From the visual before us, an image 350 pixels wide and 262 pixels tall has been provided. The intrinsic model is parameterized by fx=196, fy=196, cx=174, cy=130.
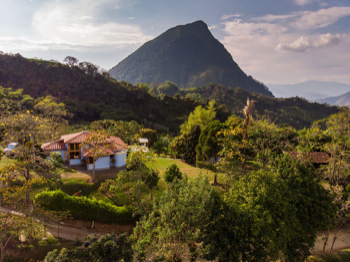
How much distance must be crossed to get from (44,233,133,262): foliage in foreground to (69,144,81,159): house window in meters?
19.6

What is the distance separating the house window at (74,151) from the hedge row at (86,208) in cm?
952

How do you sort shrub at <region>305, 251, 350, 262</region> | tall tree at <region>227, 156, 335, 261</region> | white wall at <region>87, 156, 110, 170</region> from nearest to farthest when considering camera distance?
tall tree at <region>227, 156, 335, 261</region> < shrub at <region>305, 251, 350, 262</region> < white wall at <region>87, 156, 110, 170</region>

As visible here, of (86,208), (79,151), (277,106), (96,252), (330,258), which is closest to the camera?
(96,252)

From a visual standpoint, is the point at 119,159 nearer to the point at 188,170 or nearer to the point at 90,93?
the point at 188,170

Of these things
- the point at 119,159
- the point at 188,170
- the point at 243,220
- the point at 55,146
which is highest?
the point at 55,146

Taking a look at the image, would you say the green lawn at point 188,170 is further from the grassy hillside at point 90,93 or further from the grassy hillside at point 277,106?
the grassy hillside at point 277,106

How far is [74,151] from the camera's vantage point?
25.9 m

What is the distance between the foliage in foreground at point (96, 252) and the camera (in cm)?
742

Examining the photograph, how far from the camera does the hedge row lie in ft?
54.6

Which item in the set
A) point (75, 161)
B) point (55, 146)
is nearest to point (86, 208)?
point (75, 161)

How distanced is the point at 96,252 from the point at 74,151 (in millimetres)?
20863

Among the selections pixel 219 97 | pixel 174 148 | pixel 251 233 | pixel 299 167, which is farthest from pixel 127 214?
pixel 219 97

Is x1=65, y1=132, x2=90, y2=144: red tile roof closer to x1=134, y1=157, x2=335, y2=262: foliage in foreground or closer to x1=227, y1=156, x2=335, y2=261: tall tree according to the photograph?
x1=134, y1=157, x2=335, y2=262: foliage in foreground

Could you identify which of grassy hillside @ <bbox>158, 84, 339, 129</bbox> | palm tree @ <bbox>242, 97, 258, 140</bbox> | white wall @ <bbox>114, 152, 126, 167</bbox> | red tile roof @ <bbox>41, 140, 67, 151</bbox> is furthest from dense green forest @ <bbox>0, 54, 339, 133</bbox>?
palm tree @ <bbox>242, 97, 258, 140</bbox>
